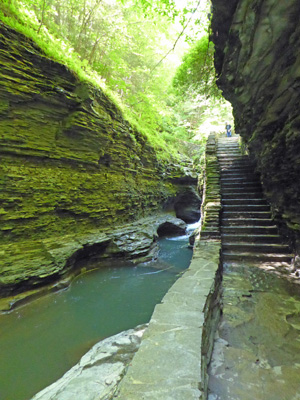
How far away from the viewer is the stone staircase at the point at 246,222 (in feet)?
16.8

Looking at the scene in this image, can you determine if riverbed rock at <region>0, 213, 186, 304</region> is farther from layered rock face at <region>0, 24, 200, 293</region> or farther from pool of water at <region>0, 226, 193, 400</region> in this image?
pool of water at <region>0, 226, 193, 400</region>

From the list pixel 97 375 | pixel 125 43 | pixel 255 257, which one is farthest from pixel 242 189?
pixel 125 43

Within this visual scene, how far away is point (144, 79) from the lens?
14.1m

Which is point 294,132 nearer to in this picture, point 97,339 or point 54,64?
point 97,339

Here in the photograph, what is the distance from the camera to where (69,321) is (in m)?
4.40

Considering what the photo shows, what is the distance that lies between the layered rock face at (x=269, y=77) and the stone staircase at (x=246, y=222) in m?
0.63

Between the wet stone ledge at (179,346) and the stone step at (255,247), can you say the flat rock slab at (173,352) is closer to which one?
the wet stone ledge at (179,346)

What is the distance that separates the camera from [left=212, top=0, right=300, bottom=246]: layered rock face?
2.83 metres

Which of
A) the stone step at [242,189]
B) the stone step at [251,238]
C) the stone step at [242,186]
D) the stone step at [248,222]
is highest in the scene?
the stone step at [242,186]

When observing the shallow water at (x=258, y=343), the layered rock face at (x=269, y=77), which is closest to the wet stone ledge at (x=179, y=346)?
the shallow water at (x=258, y=343)

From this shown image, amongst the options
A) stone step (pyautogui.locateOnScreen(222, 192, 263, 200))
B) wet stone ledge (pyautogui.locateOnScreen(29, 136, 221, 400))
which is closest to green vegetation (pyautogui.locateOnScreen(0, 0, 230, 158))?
stone step (pyautogui.locateOnScreen(222, 192, 263, 200))

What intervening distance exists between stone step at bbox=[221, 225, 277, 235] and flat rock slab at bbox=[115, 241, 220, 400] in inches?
127

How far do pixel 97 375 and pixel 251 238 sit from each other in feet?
15.5

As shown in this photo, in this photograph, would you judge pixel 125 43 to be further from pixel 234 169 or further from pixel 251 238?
pixel 251 238
